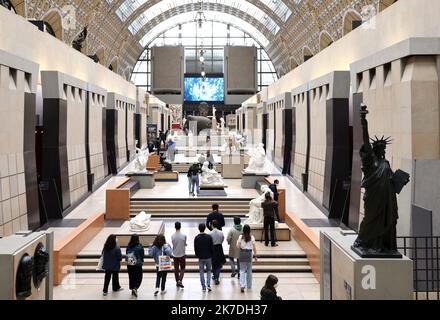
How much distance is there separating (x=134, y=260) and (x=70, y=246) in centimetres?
278

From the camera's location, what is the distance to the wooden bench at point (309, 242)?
1057 cm

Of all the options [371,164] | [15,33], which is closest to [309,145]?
[15,33]

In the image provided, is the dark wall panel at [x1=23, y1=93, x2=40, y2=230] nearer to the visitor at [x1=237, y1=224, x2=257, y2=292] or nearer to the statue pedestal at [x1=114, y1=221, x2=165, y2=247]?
the statue pedestal at [x1=114, y1=221, x2=165, y2=247]

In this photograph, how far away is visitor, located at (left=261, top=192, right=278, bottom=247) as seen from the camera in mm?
11978

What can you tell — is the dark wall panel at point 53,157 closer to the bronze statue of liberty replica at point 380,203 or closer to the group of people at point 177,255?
the group of people at point 177,255

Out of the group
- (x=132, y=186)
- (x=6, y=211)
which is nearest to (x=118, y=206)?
(x=132, y=186)

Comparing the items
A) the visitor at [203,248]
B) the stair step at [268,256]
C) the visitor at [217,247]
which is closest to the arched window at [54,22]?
the stair step at [268,256]

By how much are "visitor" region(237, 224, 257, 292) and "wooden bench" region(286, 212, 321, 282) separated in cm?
170

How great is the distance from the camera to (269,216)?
1218 centimetres

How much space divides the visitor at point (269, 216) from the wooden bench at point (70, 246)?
4757 millimetres

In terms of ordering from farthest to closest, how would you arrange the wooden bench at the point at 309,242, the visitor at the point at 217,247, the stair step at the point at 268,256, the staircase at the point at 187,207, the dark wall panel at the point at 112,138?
the dark wall panel at the point at 112,138, the staircase at the point at 187,207, the stair step at the point at 268,256, the wooden bench at the point at 309,242, the visitor at the point at 217,247

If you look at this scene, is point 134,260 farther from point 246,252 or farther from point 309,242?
point 309,242

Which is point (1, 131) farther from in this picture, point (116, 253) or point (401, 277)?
point (401, 277)
